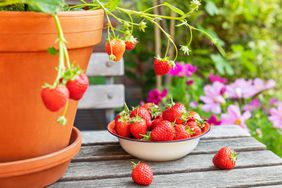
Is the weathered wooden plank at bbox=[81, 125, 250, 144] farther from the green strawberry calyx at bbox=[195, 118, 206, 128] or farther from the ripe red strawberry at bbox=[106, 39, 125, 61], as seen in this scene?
the ripe red strawberry at bbox=[106, 39, 125, 61]

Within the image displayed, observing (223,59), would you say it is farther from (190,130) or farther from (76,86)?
(76,86)

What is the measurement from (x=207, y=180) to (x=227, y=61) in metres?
1.79

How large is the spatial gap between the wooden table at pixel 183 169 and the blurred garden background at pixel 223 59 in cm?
97

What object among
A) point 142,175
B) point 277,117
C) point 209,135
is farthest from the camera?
point 277,117

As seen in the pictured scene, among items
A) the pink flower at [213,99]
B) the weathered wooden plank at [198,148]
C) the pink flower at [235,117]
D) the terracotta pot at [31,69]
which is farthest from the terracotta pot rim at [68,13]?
the pink flower at [213,99]

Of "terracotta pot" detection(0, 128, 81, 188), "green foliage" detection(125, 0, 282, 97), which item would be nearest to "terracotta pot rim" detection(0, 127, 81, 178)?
"terracotta pot" detection(0, 128, 81, 188)

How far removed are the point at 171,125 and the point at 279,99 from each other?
165 cm

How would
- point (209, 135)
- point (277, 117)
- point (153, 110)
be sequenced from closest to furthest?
1. point (153, 110)
2. point (209, 135)
3. point (277, 117)

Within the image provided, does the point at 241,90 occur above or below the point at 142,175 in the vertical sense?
below

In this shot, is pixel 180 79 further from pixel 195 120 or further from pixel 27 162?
pixel 27 162

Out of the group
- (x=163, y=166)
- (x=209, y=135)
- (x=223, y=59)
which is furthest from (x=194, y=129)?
(x=223, y=59)

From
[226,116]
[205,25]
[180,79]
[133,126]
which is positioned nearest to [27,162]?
[133,126]

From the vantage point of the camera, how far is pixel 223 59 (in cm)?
248

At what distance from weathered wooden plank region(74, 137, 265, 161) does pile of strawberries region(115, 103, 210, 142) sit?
0.07 metres
